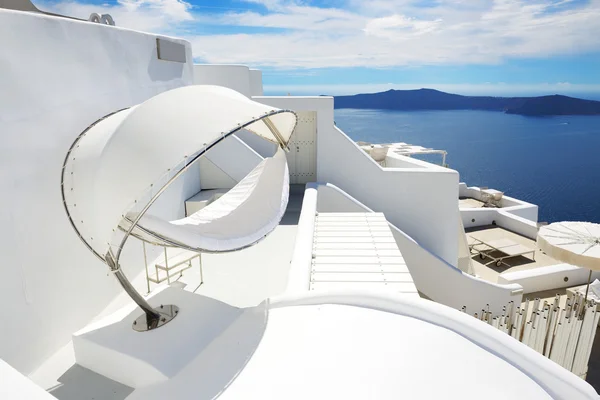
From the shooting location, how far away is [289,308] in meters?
3.80

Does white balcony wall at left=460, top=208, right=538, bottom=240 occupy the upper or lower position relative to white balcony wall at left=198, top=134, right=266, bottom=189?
lower

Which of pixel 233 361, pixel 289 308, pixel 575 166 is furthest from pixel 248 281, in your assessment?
pixel 575 166

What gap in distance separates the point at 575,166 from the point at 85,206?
4113 inches

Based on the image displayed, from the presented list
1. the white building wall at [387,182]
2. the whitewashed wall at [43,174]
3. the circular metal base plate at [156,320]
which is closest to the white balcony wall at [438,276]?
the white building wall at [387,182]

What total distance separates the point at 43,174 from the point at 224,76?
9.41m

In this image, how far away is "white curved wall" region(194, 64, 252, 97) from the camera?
12266mm

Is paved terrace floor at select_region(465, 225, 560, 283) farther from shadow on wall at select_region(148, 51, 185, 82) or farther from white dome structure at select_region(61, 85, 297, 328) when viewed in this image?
white dome structure at select_region(61, 85, 297, 328)

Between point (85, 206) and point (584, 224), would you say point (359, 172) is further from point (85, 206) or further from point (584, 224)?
point (85, 206)

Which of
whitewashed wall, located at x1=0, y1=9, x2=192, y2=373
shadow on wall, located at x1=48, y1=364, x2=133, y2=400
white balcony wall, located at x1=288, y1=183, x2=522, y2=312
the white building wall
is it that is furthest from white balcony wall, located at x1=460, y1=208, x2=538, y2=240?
shadow on wall, located at x1=48, y1=364, x2=133, y2=400

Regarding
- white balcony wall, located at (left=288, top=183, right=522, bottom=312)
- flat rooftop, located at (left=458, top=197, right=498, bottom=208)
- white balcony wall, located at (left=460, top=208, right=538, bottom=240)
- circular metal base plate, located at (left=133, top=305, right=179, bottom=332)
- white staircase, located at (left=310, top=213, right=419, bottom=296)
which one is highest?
circular metal base plate, located at (left=133, top=305, right=179, bottom=332)

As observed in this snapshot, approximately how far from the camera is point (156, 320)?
3.63 meters

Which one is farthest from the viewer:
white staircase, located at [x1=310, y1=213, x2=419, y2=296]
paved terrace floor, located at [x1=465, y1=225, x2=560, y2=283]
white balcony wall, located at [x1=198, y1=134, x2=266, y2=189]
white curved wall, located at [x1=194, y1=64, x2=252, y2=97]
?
paved terrace floor, located at [x1=465, y1=225, x2=560, y2=283]

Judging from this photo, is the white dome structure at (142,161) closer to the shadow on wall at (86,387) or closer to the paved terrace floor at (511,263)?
the shadow on wall at (86,387)

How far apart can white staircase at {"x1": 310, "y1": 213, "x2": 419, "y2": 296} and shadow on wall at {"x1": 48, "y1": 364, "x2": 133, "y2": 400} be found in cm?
245
